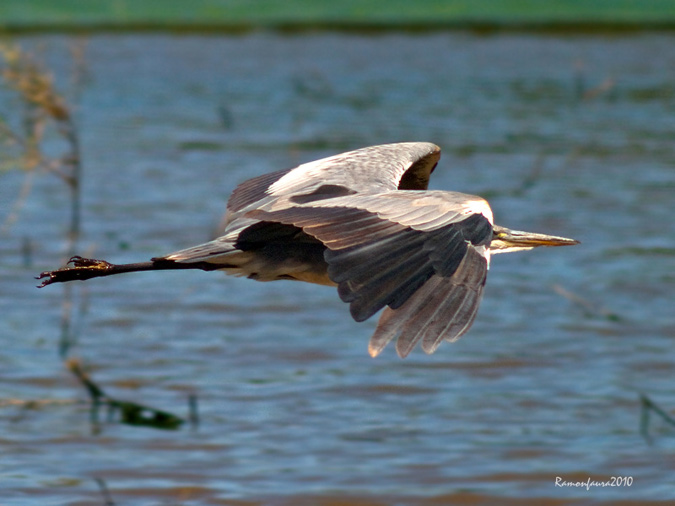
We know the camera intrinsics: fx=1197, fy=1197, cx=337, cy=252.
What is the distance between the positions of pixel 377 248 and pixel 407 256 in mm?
118

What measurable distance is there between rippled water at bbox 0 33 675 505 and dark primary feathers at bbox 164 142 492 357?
182cm

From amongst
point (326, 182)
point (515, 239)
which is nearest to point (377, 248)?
point (326, 182)

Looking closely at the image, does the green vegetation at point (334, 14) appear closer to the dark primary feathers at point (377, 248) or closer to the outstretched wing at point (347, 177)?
the outstretched wing at point (347, 177)

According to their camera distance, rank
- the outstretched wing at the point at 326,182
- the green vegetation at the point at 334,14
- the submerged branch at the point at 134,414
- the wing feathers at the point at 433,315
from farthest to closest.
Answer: the green vegetation at the point at 334,14 → the submerged branch at the point at 134,414 → the outstretched wing at the point at 326,182 → the wing feathers at the point at 433,315

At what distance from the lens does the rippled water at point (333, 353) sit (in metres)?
6.92

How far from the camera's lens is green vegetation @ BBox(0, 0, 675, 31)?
1686 inches

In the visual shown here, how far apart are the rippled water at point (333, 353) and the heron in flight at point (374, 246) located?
1753 mm

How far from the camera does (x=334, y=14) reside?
48719 millimetres

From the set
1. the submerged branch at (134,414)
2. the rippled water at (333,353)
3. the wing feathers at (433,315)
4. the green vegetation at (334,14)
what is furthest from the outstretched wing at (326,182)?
the green vegetation at (334,14)

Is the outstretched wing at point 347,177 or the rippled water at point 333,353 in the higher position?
the outstretched wing at point 347,177

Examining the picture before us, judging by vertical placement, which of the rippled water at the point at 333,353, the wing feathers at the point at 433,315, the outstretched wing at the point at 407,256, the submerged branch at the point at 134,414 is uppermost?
the outstretched wing at the point at 407,256

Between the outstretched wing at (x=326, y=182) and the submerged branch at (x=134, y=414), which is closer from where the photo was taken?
the outstretched wing at (x=326, y=182)

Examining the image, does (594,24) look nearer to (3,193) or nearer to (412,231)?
(3,193)

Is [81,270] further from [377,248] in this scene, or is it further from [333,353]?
[333,353]
